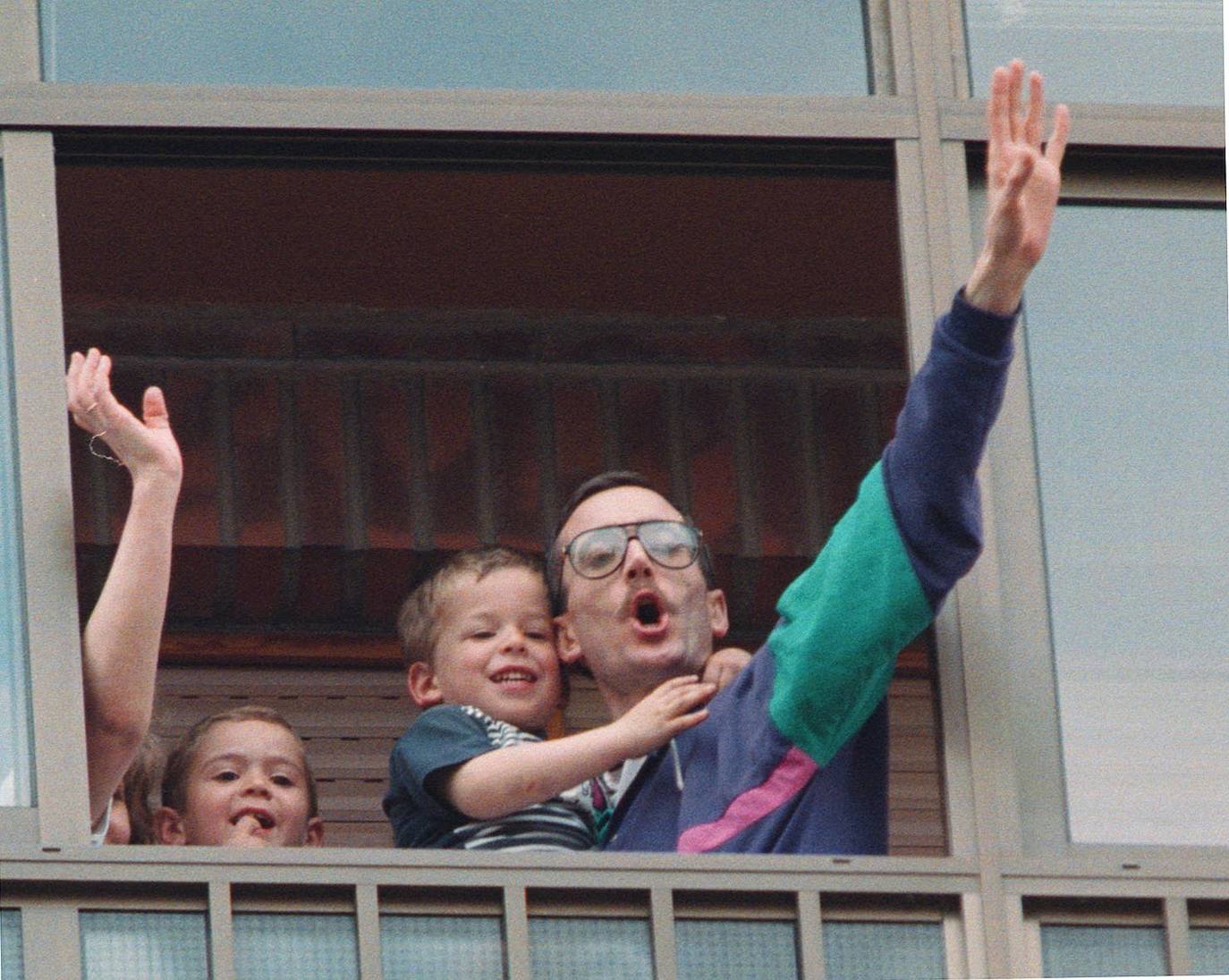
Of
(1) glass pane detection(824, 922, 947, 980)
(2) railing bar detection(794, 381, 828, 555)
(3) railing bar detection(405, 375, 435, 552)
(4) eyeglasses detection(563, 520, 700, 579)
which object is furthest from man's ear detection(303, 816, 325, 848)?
(2) railing bar detection(794, 381, 828, 555)

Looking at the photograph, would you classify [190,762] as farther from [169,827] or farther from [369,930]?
[369,930]

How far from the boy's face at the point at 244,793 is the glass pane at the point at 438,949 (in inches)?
40.3

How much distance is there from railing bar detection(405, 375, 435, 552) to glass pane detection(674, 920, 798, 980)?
8.43 ft

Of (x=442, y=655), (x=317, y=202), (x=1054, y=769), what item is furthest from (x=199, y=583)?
(x=1054, y=769)

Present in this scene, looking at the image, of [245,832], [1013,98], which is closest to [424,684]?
[245,832]

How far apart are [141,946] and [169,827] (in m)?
1.29

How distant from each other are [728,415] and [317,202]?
1398 mm

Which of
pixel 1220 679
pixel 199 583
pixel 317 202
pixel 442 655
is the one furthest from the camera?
pixel 199 583

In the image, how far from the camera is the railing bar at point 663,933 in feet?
19.9

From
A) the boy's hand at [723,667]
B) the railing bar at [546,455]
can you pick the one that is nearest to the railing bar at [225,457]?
the railing bar at [546,455]

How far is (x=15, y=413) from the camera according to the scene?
6297mm

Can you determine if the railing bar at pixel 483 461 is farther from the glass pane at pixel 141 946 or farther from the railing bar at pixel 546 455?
the glass pane at pixel 141 946

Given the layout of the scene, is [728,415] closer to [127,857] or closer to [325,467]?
[325,467]

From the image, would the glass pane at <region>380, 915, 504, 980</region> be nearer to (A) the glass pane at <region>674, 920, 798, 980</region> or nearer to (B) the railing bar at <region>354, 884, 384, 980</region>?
(B) the railing bar at <region>354, 884, 384, 980</region>
